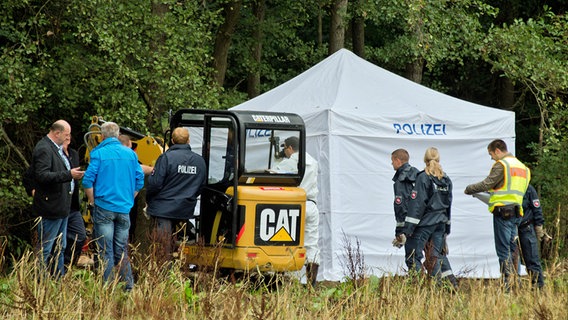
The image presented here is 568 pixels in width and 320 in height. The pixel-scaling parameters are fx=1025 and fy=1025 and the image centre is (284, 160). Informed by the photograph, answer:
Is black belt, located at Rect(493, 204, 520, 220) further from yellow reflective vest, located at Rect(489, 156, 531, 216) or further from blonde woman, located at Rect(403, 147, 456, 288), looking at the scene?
blonde woman, located at Rect(403, 147, 456, 288)

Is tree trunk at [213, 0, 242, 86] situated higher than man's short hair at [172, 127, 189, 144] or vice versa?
tree trunk at [213, 0, 242, 86]

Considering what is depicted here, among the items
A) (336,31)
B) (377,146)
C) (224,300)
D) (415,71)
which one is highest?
(336,31)

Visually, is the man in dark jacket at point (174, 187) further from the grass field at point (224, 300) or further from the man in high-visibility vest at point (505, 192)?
the man in high-visibility vest at point (505, 192)

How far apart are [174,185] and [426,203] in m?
2.61

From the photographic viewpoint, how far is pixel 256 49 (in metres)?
22.0

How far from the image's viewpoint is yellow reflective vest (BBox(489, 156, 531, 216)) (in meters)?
10.9

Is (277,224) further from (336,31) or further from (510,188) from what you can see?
(336,31)

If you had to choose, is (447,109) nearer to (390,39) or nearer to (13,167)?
(13,167)

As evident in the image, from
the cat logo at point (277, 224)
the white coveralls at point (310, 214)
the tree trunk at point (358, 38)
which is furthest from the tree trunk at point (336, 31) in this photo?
the cat logo at point (277, 224)

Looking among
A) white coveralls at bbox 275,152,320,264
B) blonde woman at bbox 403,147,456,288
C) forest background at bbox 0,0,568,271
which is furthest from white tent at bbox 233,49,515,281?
blonde woman at bbox 403,147,456,288

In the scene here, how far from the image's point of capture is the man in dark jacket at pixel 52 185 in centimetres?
918

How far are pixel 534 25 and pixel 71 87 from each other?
308 inches

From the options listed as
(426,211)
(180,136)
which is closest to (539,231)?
(426,211)

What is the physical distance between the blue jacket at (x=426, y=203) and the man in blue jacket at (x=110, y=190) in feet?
9.49
